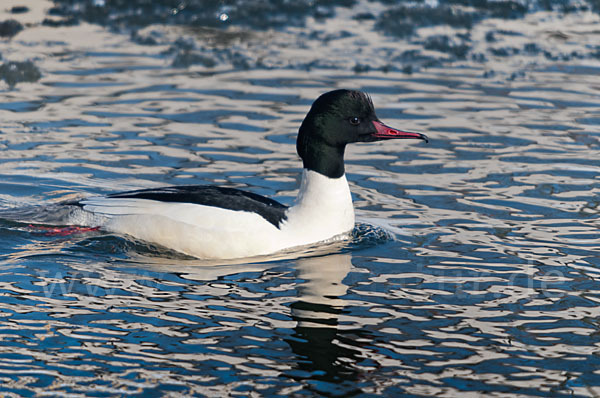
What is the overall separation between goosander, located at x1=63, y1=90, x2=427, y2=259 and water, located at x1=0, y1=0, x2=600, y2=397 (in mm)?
134

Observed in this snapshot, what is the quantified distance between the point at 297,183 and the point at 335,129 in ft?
6.03

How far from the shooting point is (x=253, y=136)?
1040cm

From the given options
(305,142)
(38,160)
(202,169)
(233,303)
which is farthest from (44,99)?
(233,303)

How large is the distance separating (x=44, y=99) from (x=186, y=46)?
280 cm

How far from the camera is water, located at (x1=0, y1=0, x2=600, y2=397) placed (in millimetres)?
5473

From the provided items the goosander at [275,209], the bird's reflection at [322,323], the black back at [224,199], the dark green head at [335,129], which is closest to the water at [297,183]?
the bird's reflection at [322,323]

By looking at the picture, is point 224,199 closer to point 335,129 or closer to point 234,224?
point 234,224

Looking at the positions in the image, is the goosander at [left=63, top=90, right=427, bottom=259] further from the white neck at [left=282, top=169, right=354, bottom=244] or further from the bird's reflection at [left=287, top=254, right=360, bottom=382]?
the bird's reflection at [left=287, top=254, right=360, bottom=382]

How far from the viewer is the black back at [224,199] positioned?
24.0 ft

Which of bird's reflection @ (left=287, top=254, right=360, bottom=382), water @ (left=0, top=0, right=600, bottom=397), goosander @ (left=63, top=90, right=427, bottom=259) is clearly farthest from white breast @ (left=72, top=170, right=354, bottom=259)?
bird's reflection @ (left=287, top=254, right=360, bottom=382)

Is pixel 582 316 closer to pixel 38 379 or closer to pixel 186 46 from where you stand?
pixel 38 379

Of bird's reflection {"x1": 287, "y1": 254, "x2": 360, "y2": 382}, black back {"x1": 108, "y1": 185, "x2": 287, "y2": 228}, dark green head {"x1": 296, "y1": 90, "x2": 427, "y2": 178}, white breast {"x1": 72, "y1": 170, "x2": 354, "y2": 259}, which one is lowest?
bird's reflection {"x1": 287, "y1": 254, "x2": 360, "y2": 382}

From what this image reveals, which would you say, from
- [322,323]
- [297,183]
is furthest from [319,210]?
[297,183]

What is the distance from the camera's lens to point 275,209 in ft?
24.3
